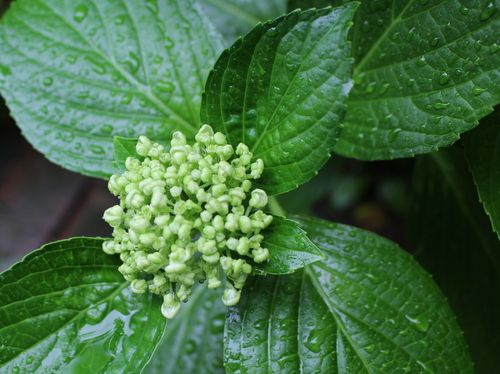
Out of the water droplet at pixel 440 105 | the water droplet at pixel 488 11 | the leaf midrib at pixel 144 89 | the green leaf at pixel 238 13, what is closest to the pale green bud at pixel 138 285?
the leaf midrib at pixel 144 89

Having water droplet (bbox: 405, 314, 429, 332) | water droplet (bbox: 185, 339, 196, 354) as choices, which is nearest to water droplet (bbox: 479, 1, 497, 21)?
water droplet (bbox: 405, 314, 429, 332)

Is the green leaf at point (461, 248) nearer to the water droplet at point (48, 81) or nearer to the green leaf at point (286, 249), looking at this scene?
the green leaf at point (286, 249)

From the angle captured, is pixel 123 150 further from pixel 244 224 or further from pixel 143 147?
pixel 244 224

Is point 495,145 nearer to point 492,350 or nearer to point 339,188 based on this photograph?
point 492,350

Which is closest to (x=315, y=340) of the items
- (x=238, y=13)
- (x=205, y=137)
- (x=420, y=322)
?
(x=420, y=322)

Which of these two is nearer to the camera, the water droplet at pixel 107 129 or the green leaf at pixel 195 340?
the water droplet at pixel 107 129

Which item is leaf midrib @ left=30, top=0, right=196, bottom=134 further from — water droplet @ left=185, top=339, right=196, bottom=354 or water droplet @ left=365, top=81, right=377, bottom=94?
water droplet @ left=185, top=339, right=196, bottom=354
